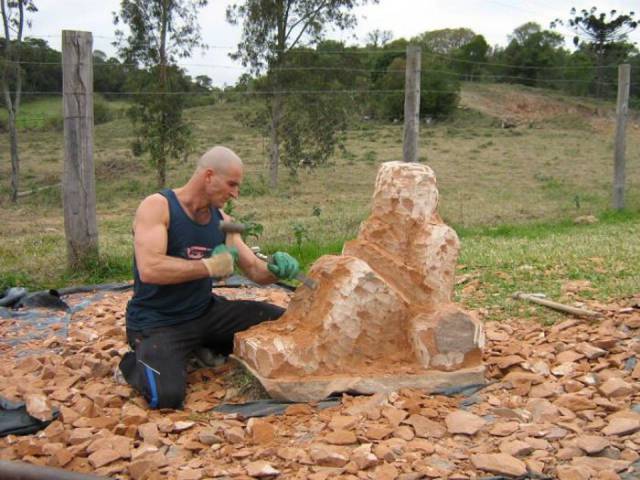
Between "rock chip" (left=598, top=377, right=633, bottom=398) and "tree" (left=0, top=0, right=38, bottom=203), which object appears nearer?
"rock chip" (left=598, top=377, right=633, bottom=398)

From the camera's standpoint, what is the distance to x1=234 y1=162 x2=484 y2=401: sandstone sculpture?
12.3ft

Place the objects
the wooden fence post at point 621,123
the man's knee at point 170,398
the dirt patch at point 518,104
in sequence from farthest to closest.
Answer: the dirt patch at point 518,104, the wooden fence post at point 621,123, the man's knee at point 170,398

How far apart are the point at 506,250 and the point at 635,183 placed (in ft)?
27.1

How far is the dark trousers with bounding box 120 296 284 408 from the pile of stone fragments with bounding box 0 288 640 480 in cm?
9

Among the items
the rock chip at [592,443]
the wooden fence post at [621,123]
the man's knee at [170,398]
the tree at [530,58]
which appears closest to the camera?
the rock chip at [592,443]

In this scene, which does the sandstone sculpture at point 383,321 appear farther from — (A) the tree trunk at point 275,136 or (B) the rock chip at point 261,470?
(A) the tree trunk at point 275,136

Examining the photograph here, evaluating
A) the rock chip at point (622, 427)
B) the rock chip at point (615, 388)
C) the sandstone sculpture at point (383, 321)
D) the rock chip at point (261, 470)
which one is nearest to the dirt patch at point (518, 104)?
the sandstone sculpture at point (383, 321)

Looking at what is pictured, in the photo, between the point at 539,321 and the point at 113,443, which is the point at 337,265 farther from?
the point at 539,321

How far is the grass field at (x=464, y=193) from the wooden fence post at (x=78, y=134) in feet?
1.56

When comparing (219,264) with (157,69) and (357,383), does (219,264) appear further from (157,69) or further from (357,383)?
(157,69)

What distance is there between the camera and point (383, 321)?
3.95 metres

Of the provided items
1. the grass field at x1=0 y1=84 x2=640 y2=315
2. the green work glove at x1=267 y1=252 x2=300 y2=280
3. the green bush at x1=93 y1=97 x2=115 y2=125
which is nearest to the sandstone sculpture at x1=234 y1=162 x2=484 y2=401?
the green work glove at x1=267 y1=252 x2=300 y2=280

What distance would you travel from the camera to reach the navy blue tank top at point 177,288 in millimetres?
3908

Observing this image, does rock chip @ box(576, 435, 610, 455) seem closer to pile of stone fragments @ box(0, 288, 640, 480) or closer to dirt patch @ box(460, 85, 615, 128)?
pile of stone fragments @ box(0, 288, 640, 480)
